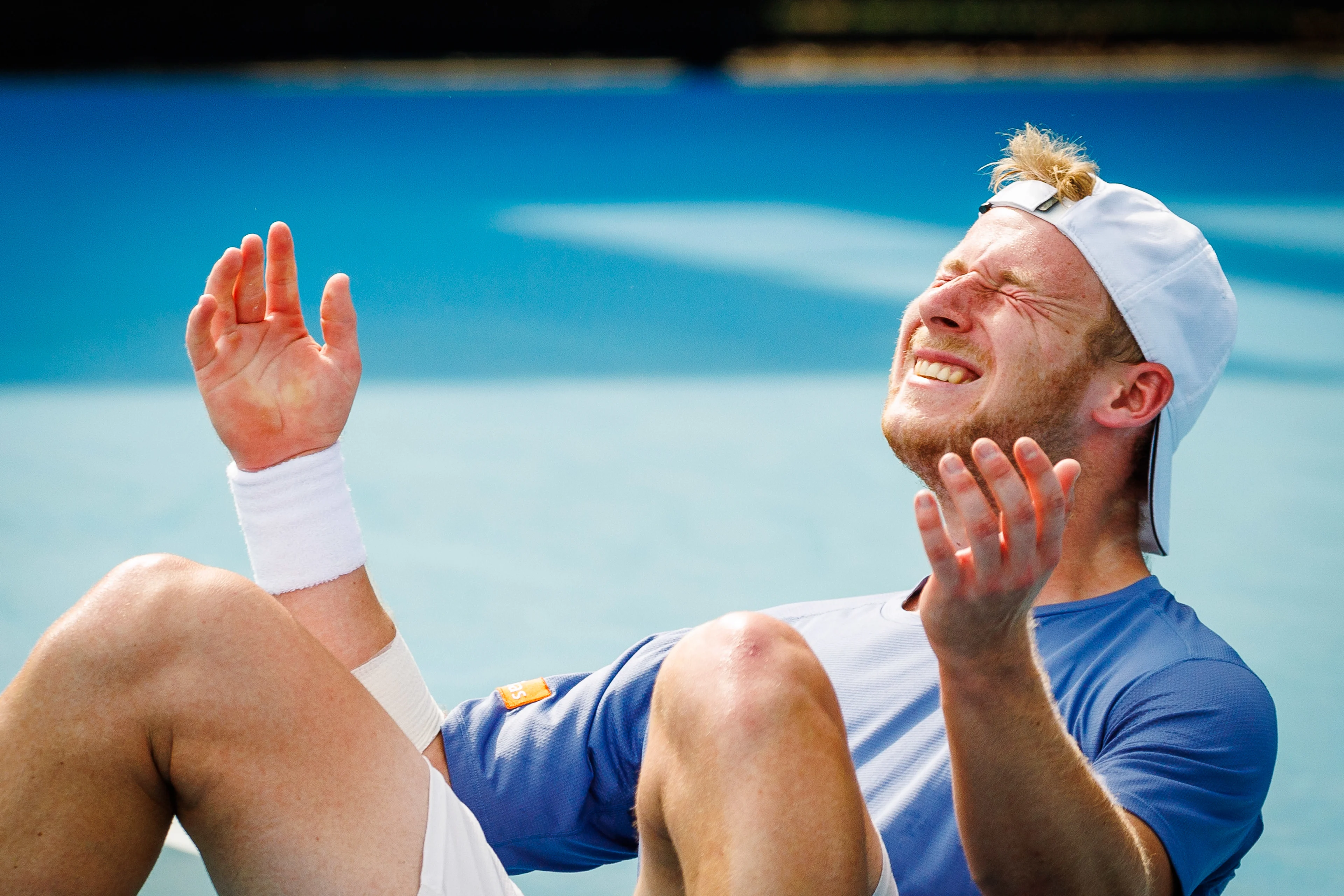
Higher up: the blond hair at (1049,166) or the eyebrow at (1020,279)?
the blond hair at (1049,166)

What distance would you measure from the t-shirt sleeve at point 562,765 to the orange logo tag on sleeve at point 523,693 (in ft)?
0.10

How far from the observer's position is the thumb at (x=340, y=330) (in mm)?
2062

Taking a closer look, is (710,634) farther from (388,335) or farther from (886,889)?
(388,335)

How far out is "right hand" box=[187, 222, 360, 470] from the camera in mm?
2000

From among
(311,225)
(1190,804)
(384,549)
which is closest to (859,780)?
(1190,804)

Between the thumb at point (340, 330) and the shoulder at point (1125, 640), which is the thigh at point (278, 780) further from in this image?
the shoulder at point (1125, 640)

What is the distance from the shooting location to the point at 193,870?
2.39 m

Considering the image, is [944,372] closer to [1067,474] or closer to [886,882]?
[1067,474]

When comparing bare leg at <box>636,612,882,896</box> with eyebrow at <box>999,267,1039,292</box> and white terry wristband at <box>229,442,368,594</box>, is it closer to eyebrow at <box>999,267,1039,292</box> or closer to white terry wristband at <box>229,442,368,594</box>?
white terry wristband at <box>229,442,368,594</box>

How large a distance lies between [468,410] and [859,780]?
12.2 ft

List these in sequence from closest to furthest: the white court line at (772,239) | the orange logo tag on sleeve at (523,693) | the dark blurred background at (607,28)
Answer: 1. the orange logo tag on sleeve at (523,693)
2. the white court line at (772,239)
3. the dark blurred background at (607,28)

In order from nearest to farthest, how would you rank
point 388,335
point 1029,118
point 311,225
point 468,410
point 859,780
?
point 859,780 → point 468,410 → point 388,335 → point 311,225 → point 1029,118

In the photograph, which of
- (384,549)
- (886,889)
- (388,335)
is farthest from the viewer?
(388,335)

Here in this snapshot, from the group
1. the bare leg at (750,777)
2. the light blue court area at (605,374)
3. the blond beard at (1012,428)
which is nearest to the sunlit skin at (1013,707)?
the bare leg at (750,777)
